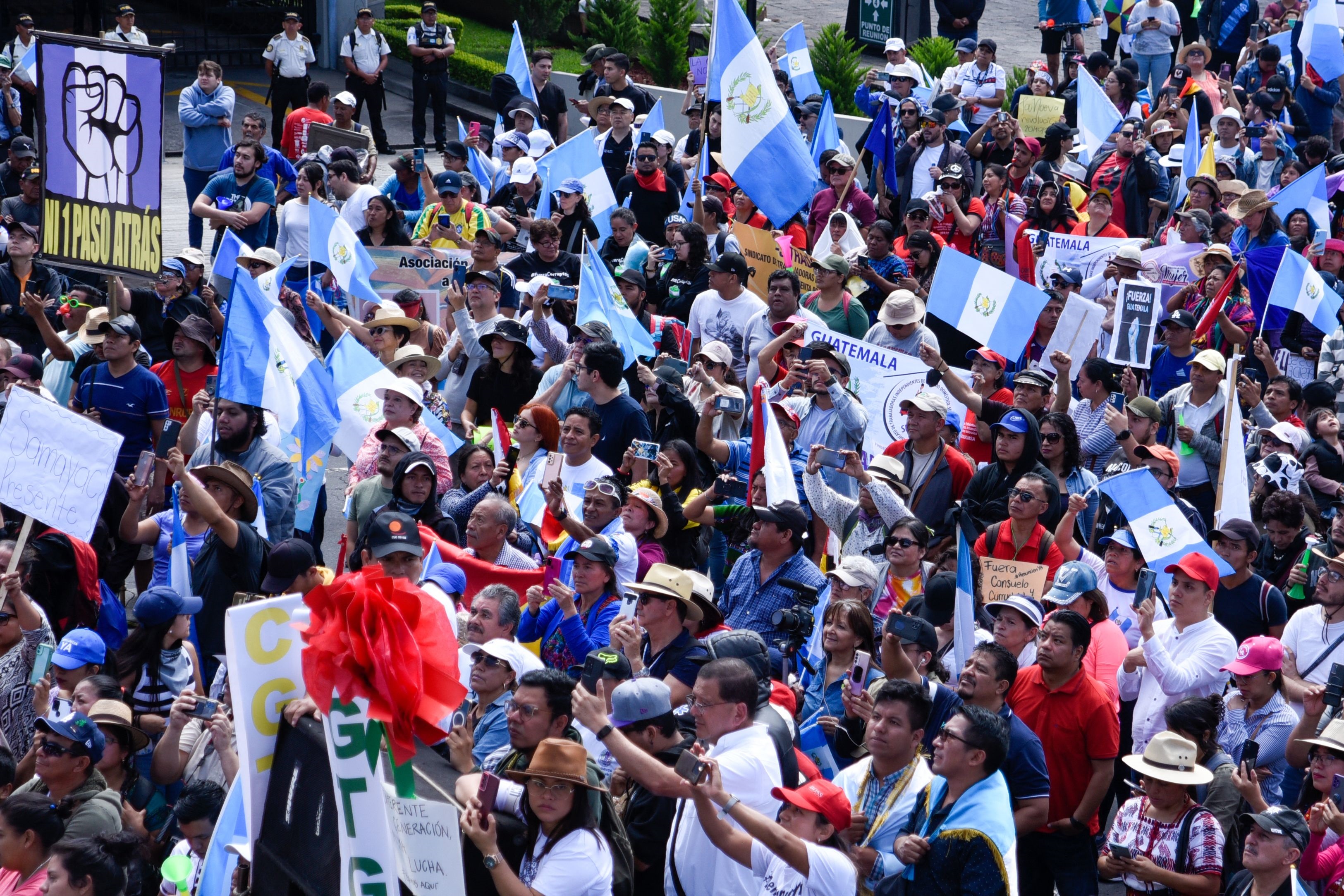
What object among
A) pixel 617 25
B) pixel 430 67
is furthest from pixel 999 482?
pixel 617 25

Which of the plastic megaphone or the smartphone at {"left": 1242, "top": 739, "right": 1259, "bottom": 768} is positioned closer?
the plastic megaphone

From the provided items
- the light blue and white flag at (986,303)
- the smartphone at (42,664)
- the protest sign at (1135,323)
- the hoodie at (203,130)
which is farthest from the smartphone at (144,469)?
the hoodie at (203,130)

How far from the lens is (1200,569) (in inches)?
287

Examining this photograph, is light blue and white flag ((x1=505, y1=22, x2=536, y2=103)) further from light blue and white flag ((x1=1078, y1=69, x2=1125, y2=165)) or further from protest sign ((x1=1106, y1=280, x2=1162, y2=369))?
protest sign ((x1=1106, y1=280, x2=1162, y2=369))

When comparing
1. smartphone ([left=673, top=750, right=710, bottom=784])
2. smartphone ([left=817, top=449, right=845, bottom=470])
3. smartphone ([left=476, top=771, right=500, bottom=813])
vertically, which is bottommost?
smartphone ([left=476, top=771, right=500, bottom=813])

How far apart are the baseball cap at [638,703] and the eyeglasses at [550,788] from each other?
1.34 feet

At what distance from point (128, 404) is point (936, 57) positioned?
14508 millimetres

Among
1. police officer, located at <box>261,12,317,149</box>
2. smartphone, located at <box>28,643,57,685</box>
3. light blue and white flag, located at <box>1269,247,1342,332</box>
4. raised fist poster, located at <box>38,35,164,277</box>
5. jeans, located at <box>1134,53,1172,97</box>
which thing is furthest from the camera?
jeans, located at <box>1134,53,1172,97</box>

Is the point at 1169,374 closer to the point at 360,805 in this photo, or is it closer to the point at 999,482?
the point at 999,482

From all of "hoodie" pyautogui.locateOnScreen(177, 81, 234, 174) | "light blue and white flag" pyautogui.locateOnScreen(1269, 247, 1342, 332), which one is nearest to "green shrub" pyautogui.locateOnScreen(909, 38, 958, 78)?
"hoodie" pyautogui.locateOnScreen(177, 81, 234, 174)

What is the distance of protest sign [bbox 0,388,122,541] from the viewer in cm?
779

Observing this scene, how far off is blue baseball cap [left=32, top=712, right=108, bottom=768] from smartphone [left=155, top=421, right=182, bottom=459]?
10.1ft

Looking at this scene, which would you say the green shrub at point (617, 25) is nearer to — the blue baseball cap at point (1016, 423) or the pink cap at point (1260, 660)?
the blue baseball cap at point (1016, 423)

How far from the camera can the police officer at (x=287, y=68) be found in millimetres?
20000
